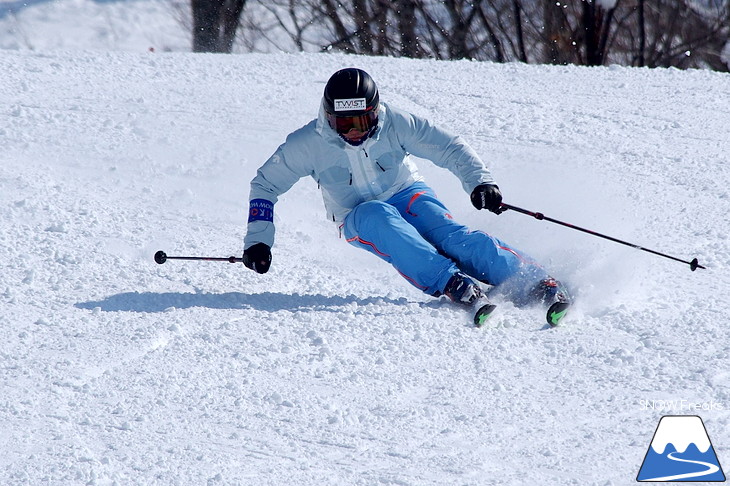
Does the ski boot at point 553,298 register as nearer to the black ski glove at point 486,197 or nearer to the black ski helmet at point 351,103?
the black ski glove at point 486,197

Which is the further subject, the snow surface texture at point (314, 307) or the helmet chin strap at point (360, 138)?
the helmet chin strap at point (360, 138)

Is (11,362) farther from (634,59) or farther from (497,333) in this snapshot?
(634,59)

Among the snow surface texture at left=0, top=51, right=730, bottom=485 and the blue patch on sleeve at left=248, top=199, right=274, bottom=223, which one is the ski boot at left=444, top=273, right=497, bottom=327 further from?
the blue patch on sleeve at left=248, top=199, right=274, bottom=223

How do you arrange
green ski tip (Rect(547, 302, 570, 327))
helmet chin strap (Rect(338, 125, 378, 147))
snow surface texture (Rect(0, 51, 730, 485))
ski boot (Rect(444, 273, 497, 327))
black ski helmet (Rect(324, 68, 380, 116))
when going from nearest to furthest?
snow surface texture (Rect(0, 51, 730, 485)), green ski tip (Rect(547, 302, 570, 327)), ski boot (Rect(444, 273, 497, 327)), black ski helmet (Rect(324, 68, 380, 116)), helmet chin strap (Rect(338, 125, 378, 147))

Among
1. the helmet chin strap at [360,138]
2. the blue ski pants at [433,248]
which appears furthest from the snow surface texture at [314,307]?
the helmet chin strap at [360,138]

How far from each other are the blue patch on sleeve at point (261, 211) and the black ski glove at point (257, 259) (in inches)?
5.9

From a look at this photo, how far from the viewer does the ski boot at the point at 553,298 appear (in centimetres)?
361

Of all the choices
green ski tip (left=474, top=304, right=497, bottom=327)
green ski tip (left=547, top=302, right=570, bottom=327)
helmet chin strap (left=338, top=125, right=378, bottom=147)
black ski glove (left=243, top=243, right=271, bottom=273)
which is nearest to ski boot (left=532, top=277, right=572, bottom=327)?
green ski tip (left=547, top=302, right=570, bottom=327)

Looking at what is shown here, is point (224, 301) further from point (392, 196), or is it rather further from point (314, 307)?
point (392, 196)

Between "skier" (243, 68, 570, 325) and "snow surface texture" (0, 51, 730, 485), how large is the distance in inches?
5.9

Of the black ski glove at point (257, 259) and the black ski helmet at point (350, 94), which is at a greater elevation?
the black ski helmet at point (350, 94)

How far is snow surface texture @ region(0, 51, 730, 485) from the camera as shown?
2.76 metres

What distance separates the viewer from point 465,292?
3.79 meters

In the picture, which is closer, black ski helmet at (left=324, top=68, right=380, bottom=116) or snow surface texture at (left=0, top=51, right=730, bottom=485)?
snow surface texture at (left=0, top=51, right=730, bottom=485)
